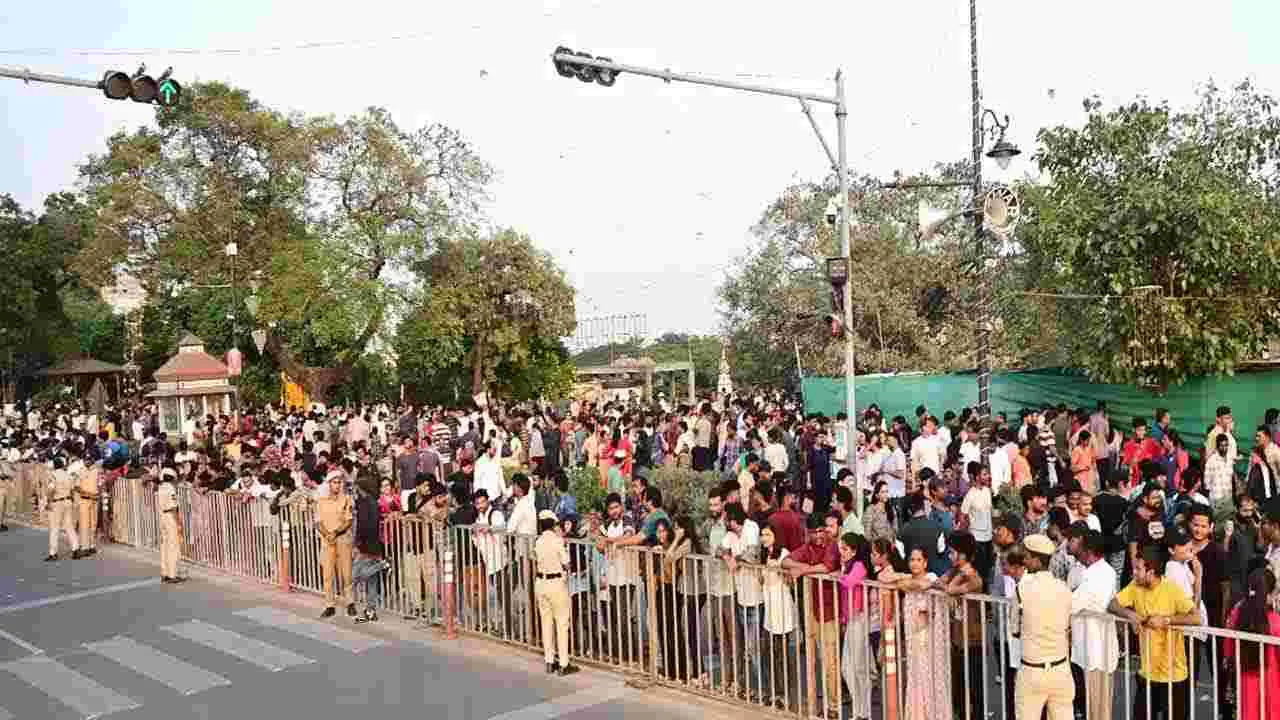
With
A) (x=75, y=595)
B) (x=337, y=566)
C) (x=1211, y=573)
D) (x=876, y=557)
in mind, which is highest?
(x=876, y=557)

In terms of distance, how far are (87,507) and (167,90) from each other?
9601 millimetres

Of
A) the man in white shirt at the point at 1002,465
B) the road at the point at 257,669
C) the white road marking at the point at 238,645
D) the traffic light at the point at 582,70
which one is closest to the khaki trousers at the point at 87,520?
the road at the point at 257,669

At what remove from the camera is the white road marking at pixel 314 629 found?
446 inches

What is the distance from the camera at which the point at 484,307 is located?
125 ft

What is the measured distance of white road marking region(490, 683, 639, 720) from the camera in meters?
8.77

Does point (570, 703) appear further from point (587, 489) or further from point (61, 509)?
point (61, 509)

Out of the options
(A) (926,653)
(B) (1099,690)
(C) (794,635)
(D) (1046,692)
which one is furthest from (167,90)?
(B) (1099,690)

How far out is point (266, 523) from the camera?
47.5 ft

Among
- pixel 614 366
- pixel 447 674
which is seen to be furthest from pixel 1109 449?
pixel 614 366

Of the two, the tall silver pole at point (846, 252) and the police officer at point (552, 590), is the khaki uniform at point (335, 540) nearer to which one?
the police officer at point (552, 590)

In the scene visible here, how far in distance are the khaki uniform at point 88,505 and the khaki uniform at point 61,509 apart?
125 mm

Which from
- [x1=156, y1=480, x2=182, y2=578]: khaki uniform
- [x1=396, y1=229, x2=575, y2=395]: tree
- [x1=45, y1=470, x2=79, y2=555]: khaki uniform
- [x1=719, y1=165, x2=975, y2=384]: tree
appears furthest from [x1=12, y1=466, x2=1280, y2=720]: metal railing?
[x1=396, y1=229, x2=575, y2=395]: tree

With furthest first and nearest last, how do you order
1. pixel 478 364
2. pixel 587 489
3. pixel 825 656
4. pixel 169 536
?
pixel 478 364 → pixel 587 489 → pixel 169 536 → pixel 825 656

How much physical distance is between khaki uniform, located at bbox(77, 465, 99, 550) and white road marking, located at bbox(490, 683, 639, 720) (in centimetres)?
1163
